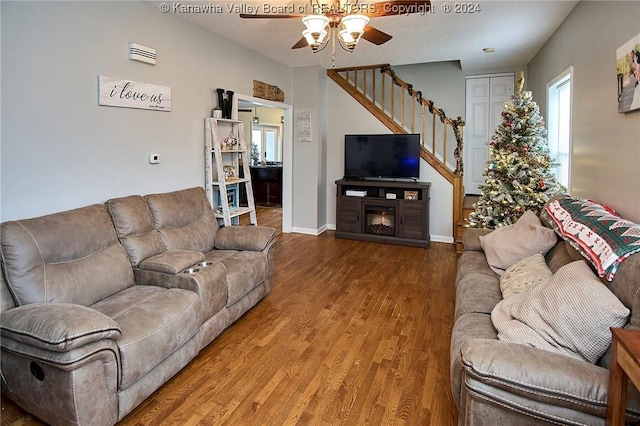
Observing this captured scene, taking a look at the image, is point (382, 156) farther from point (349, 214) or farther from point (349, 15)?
point (349, 15)

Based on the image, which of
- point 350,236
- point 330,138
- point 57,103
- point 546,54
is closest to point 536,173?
point 546,54

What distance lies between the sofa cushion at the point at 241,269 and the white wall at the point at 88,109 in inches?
38.2

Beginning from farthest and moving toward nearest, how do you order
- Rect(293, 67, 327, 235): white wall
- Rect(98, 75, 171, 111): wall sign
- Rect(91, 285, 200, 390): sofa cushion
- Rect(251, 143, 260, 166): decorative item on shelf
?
Rect(251, 143, 260, 166): decorative item on shelf, Rect(293, 67, 327, 235): white wall, Rect(98, 75, 171, 111): wall sign, Rect(91, 285, 200, 390): sofa cushion

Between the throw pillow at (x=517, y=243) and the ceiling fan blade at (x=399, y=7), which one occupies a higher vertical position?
the ceiling fan blade at (x=399, y=7)

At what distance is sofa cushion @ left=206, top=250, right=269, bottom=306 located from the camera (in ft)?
9.68

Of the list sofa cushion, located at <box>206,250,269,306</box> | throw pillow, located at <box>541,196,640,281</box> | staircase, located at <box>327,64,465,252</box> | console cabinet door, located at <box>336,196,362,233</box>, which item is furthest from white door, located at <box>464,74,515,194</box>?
sofa cushion, located at <box>206,250,269,306</box>

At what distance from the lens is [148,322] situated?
212 cm

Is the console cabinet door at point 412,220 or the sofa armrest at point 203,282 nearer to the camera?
the sofa armrest at point 203,282

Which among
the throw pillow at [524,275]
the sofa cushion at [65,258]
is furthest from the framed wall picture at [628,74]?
the sofa cushion at [65,258]

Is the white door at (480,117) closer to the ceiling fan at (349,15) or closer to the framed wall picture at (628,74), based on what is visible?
the framed wall picture at (628,74)

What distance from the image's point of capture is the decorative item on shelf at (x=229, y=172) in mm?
4508

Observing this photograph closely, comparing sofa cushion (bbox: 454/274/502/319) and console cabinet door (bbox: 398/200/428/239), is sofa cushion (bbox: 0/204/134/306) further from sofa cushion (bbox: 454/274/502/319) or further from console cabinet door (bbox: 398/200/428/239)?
console cabinet door (bbox: 398/200/428/239)

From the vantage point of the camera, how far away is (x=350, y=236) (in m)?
6.04

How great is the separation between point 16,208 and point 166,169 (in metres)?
1.38
